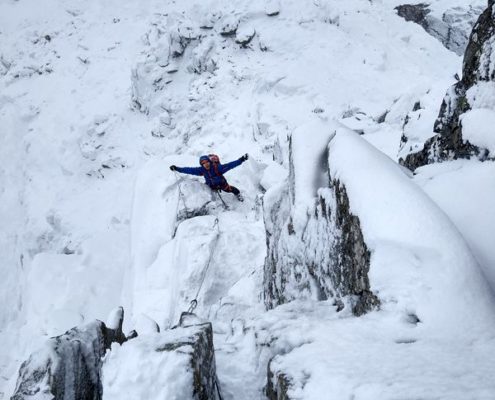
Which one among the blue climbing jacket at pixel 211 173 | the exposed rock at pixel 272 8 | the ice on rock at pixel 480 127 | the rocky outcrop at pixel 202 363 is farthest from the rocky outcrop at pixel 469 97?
the exposed rock at pixel 272 8

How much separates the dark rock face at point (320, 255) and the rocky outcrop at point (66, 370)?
232cm

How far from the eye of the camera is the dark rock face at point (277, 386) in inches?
99.8

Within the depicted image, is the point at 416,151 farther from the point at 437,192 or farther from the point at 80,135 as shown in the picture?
the point at 80,135

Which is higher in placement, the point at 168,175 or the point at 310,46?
the point at 310,46

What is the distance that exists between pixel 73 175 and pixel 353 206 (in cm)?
1374

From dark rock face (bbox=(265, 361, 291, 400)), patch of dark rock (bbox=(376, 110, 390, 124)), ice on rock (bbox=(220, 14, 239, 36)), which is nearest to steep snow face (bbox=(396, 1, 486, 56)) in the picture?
patch of dark rock (bbox=(376, 110, 390, 124))

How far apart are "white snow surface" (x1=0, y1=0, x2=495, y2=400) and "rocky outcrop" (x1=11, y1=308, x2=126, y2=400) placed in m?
0.63

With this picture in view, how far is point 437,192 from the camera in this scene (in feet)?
13.9

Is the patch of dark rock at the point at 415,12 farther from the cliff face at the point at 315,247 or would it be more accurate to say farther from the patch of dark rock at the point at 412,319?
the patch of dark rock at the point at 412,319

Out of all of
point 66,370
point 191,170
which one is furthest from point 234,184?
point 66,370

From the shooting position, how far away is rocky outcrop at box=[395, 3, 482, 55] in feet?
60.8

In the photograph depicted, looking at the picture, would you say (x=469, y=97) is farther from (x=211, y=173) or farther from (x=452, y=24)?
(x=452, y=24)

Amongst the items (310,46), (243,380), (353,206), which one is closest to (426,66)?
(310,46)

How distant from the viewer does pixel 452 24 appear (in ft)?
62.4
